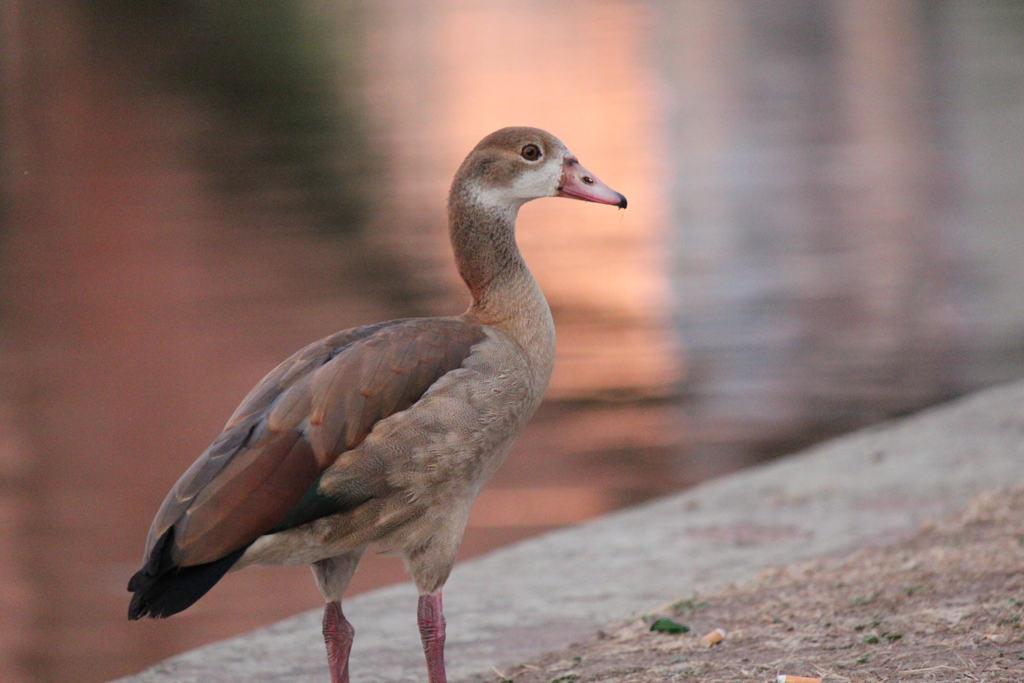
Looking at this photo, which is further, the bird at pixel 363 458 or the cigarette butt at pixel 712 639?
the cigarette butt at pixel 712 639

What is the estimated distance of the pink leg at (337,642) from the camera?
3609 mm

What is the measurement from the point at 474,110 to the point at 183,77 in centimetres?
645

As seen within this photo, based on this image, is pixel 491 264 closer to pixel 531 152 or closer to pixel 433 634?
pixel 531 152

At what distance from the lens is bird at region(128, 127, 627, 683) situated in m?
3.18

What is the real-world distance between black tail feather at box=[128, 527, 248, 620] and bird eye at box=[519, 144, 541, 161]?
1.57m

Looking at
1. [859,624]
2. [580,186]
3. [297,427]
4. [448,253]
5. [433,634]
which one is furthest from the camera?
[448,253]

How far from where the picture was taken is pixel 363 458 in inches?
131

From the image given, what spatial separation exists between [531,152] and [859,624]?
68.7 inches

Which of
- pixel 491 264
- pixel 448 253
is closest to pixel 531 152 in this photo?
pixel 491 264

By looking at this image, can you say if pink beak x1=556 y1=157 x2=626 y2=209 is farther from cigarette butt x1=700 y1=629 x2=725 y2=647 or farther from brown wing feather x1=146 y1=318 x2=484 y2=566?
cigarette butt x1=700 y1=629 x2=725 y2=647

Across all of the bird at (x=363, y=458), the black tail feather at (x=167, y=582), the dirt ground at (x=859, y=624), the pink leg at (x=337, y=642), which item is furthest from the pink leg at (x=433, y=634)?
the black tail feather at (x=167, y=582)

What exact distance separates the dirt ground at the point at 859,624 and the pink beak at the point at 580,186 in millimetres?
1391

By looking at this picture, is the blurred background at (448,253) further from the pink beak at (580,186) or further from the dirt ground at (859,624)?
the pink beak at (580,186)

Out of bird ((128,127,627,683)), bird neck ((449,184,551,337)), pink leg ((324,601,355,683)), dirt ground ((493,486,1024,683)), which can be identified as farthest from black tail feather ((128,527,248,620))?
bird neck ((449,184,551,337))
